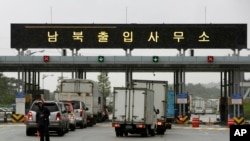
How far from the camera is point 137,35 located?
54.1 m

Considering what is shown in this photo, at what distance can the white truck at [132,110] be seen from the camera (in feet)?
102

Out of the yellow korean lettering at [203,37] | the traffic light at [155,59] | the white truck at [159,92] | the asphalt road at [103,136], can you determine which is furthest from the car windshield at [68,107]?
the yellow korean lettering at [203,37]

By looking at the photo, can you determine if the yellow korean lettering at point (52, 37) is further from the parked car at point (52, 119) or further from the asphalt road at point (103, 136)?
the parked car at point (52, 119)

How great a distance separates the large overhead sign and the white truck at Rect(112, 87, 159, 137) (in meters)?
22.9

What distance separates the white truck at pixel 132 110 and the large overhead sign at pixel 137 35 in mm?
22898

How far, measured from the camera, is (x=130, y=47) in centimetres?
5441

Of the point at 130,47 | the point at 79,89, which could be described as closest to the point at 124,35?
the point at 130,47

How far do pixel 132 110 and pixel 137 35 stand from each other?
77.2 feet

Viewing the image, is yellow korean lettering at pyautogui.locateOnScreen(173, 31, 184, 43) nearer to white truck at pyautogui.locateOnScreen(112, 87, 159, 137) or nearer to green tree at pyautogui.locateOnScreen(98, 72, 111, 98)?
white truck at pyautogui.locateOnScreen(112, 87, 159, 137)

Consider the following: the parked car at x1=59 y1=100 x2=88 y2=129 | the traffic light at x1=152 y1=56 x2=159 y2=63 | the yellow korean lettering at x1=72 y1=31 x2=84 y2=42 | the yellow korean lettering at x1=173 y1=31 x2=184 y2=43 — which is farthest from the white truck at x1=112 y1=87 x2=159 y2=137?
the yellow korean lettering at x1=72 y1=31 x2=84 y2=42

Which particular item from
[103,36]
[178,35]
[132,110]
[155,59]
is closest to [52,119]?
[132,110]

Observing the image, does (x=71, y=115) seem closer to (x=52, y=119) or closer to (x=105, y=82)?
(x=52, y=119)

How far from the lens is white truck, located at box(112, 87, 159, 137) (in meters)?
31.0

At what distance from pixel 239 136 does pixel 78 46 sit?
4491cm
